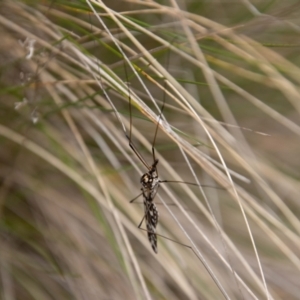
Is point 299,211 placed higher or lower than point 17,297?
higher

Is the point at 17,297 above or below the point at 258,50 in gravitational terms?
below

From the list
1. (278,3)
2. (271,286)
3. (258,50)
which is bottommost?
(271,286)

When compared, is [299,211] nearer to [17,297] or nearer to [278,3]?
[278,3]

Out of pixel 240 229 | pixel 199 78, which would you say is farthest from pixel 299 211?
pixel 199 78

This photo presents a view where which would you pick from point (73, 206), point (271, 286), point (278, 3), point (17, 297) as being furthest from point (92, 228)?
point (278, 3)

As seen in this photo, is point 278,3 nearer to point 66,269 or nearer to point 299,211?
point 299,211

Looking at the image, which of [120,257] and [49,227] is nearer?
[120,257]
